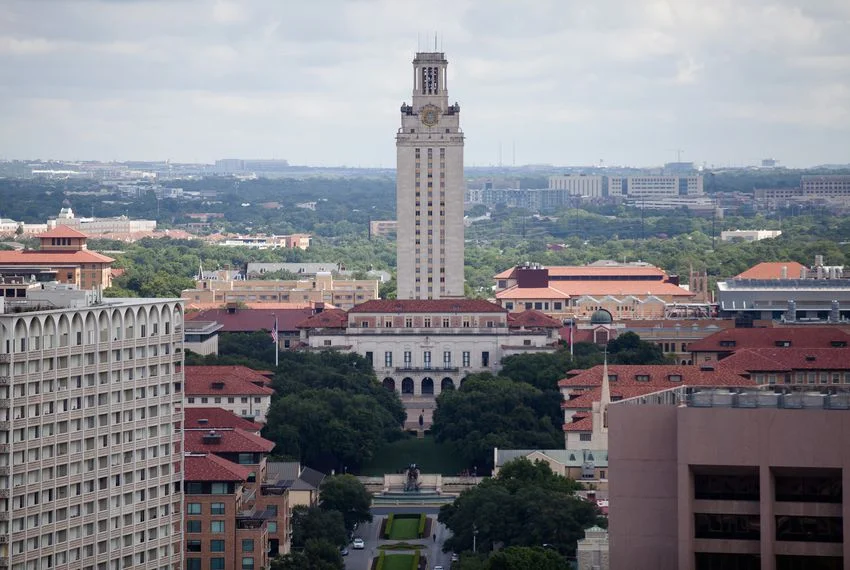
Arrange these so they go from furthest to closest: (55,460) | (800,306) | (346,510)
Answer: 1. (800,306)
2. (346,510)
3. (55,460)

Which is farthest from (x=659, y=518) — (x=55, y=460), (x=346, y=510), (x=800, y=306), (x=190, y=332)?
(x=800, y=306)

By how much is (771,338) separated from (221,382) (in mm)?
38512

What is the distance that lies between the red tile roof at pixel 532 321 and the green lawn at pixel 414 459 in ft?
114

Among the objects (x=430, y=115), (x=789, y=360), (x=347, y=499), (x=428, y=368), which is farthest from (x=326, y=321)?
(x=347, y=499)

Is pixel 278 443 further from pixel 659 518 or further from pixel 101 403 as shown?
pixel 659 518

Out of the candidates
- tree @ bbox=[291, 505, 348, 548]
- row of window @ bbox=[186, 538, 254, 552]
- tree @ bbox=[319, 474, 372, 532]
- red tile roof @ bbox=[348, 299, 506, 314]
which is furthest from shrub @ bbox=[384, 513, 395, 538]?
red tile roof @ bbox=[348, 299, 506, 314]

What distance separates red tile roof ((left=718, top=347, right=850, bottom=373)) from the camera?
14538cm

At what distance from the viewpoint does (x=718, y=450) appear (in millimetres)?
54312

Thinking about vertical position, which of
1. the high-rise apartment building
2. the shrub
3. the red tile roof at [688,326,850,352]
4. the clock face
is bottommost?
the shrub

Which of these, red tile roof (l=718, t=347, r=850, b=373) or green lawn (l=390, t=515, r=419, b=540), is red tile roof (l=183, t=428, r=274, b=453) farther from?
red tile roof (l=718, t=347, r=850, b=373)

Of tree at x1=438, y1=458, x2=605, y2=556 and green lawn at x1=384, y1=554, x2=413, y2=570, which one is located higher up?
tree at x1=438, y1=458, x2=605, y2=556

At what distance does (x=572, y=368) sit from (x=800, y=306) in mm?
39849

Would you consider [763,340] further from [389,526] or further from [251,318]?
[389,526]

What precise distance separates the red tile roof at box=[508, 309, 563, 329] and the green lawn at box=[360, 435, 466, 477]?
1374 inches
